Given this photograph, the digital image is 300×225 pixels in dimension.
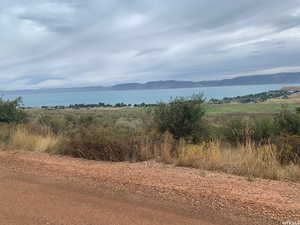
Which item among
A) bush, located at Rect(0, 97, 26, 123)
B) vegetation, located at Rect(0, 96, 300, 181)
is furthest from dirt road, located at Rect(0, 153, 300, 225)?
bush, located at Rect(0, 97, 26, 123)

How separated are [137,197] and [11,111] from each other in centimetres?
1680

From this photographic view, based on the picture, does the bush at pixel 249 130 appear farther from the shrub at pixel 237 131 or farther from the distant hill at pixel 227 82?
the distant hill at pixel 227 82

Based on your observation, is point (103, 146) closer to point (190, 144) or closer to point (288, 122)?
point (190, 144)

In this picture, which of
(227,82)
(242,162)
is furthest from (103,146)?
(227,82)

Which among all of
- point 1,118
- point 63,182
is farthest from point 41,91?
point 63,182

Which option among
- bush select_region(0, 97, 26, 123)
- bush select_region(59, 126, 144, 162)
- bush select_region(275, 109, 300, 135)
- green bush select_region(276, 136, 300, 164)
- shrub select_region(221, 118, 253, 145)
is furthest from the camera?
bush select_region(0, 97, 26, 123)

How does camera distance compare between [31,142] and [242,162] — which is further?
[31,142]

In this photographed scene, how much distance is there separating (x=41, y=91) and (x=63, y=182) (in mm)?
191794

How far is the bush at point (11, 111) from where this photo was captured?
20031 mm

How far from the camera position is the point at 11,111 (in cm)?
2059

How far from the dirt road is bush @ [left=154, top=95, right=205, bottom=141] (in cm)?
586

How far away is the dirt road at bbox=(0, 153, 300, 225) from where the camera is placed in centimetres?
510

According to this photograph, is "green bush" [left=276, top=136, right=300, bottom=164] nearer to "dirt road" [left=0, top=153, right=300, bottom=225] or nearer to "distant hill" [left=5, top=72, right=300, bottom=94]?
"dirt road" [left=0, top=153, right=300, bottom=225]

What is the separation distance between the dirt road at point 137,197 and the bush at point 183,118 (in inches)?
231
